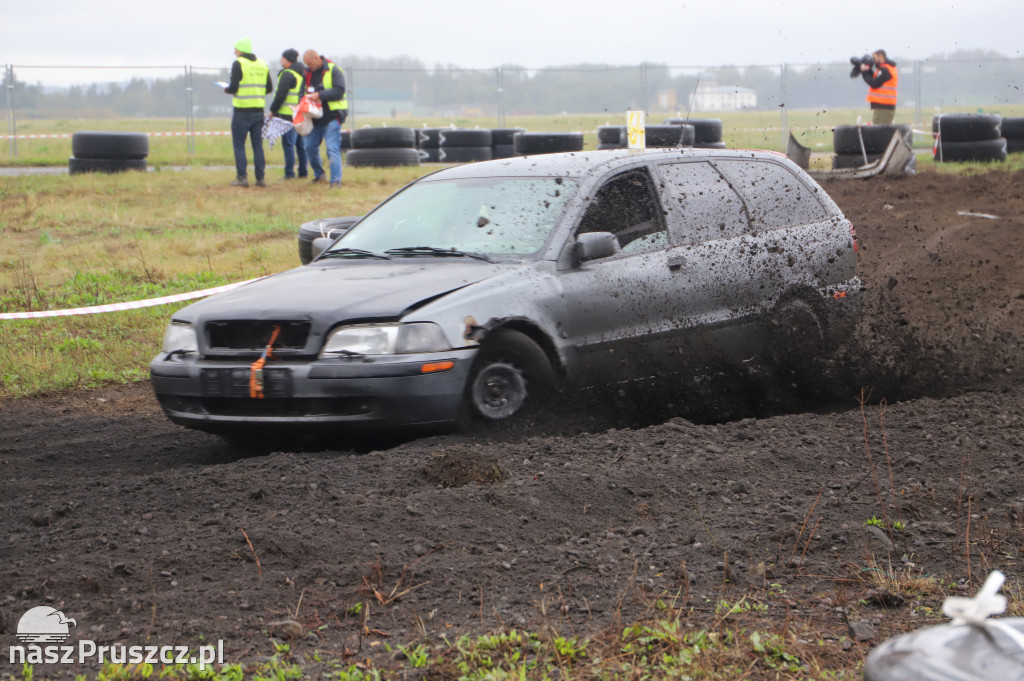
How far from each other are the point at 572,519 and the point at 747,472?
94 centimetres

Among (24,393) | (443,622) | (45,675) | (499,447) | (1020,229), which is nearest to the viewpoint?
(45,675)

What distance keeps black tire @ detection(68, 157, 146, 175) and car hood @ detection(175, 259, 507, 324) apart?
1568cm

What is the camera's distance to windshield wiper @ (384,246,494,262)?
599cm

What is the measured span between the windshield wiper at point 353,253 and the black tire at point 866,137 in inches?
608

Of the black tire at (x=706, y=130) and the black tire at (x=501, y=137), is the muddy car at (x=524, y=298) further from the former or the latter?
the black tire at (x=501, y=137)

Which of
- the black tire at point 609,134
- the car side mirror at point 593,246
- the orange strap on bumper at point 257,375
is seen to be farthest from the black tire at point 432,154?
the orange strap on bumper at point 257,375

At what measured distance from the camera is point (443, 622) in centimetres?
333

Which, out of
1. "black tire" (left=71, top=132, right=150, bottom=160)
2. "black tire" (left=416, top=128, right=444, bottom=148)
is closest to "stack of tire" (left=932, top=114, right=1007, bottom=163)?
"black tire" (left=416, top=128, right=444, bottom=148)

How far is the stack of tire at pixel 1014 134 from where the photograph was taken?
981 inches

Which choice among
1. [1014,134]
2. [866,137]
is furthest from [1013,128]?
[866,137]

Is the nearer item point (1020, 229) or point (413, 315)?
point (413, 315)

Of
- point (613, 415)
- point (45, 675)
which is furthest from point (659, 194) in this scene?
point (45, 675)

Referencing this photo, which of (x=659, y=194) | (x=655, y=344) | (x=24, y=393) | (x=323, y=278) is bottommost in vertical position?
(x=24, y=393)

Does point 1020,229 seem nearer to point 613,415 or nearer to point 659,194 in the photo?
point 659,194
